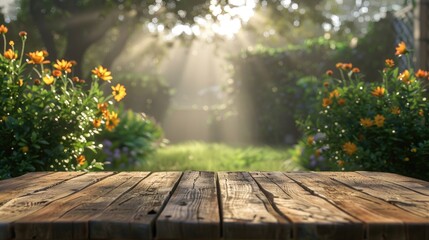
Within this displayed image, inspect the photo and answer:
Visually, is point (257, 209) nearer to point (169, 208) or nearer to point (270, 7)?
point (169, 208)

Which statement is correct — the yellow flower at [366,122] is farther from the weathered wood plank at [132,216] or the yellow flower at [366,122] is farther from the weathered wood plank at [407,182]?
the weathered wood plank at [132,216]

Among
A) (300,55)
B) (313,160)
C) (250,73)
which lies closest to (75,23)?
(250,73)

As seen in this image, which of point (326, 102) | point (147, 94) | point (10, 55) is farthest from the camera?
point (147, 94)

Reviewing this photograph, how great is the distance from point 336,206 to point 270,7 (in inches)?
394

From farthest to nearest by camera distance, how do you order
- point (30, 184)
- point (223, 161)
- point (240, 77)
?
point (240, 77)
point (223, 161)
point (30, 184)

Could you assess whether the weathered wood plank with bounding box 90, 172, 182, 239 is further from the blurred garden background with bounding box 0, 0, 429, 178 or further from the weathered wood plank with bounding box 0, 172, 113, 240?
the blurred garden background with bounding box 0, 0, 429, 178

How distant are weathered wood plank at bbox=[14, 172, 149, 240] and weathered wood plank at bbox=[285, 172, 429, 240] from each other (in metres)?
0.81

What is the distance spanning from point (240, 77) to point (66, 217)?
1082 centimetres

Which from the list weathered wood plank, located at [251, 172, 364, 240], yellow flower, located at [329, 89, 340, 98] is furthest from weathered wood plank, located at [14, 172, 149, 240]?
yellow flower, located at [329, 89, 340, 98]

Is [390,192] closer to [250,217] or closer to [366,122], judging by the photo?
[250,217]

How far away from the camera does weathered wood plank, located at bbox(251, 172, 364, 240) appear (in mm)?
1484

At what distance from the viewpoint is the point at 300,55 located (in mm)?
11445

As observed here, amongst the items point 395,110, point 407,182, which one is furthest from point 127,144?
point 407,182

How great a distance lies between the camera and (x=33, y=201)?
1.93 metres
